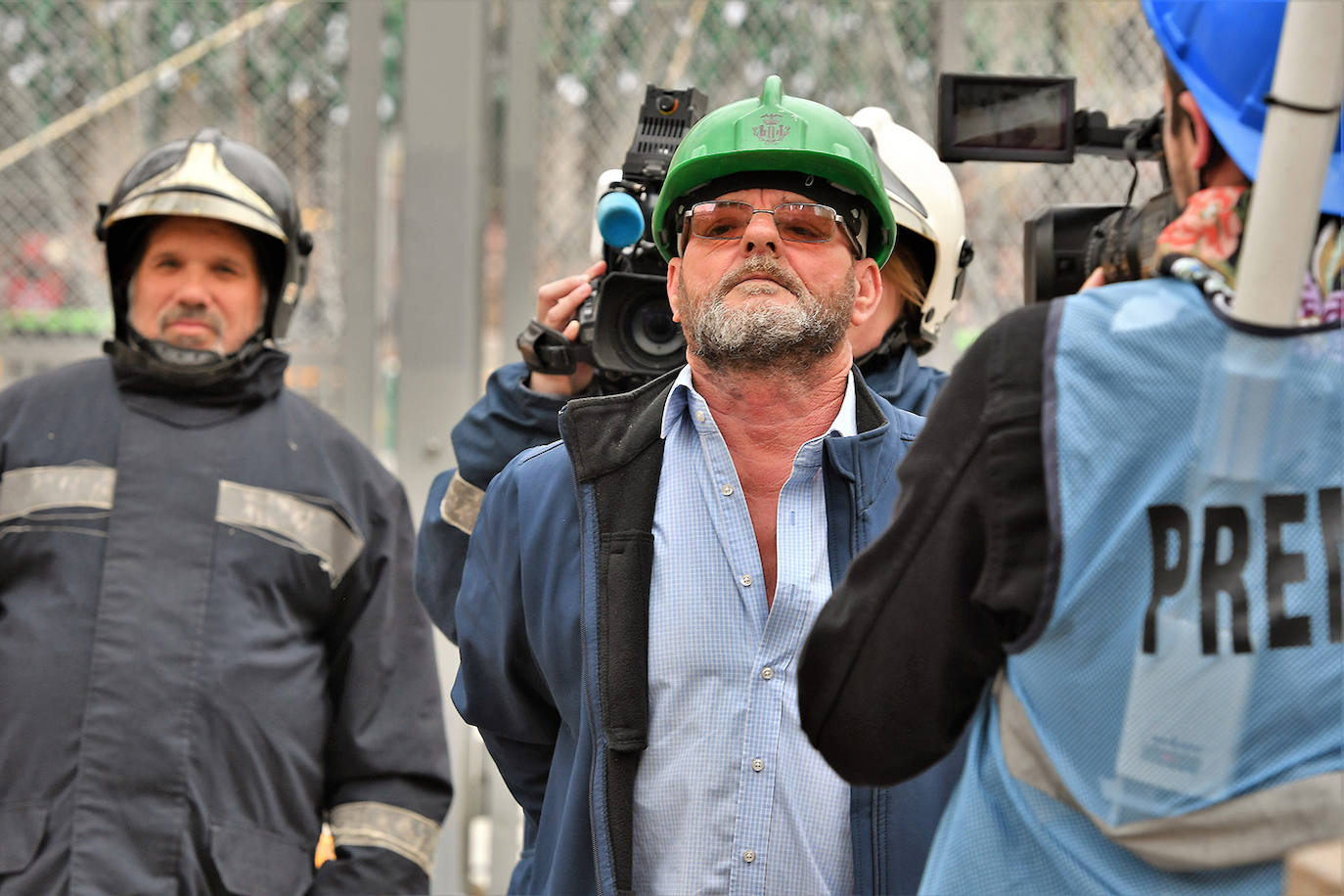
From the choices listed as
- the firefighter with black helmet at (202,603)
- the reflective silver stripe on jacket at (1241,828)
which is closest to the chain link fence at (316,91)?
the firefighter with black helmet at (202,603)

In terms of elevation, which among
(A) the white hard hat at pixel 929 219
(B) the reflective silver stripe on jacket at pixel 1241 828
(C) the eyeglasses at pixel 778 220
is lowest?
(B) the reflective silver stripe on jacket at pixel 1241 828

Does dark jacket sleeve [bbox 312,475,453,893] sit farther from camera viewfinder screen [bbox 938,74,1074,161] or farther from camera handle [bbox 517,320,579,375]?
camera viewfinder screen [bbox 938,74,1074,161]

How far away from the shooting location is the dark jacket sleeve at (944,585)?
1410 mm

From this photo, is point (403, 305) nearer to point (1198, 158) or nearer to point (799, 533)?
point (799, 533)

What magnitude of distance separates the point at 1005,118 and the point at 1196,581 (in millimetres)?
848

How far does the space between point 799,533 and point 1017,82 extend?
0.70 m

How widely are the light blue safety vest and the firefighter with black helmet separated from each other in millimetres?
2136

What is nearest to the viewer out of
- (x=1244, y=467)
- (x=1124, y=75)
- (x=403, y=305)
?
(x=1244, y=467)

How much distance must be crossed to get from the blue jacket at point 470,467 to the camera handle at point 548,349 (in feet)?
0.20

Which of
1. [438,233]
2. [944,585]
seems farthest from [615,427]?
[438,233]

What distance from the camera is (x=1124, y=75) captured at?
5270mm

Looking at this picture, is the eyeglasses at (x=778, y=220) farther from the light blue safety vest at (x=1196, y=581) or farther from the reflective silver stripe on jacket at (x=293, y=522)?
the reflective silver stripe on jacket at (x=293, y=522)

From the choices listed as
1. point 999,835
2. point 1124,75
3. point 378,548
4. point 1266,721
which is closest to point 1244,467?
point 1266,721

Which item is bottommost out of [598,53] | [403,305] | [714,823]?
[714,823]
